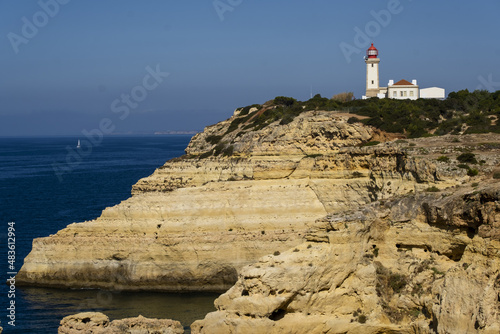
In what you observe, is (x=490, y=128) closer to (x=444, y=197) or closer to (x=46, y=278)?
(x=444, y=197)

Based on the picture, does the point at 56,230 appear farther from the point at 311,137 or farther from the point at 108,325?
the point at 108,325

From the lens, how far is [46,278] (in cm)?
3447

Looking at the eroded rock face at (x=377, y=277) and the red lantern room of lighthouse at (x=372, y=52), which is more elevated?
the red lantern room of lighthouse at (x=372, y=52)

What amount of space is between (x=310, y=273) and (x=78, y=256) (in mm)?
16585

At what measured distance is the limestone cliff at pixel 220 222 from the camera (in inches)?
1328

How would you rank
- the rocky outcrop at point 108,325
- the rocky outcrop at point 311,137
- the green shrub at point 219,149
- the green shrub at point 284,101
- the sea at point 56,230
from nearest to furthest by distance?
the rocky outcrop at point 108,325, the sea at point 56,230, the rocky outcrop at point 311,137, the green shrub at point 219,149, the green shrub at point 284,101

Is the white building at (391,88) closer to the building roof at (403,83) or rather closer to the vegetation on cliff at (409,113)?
the building roof at (403,83)

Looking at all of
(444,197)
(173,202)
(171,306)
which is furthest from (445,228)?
(173,202)

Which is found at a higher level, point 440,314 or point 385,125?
point 385,125

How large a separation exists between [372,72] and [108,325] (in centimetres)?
4598

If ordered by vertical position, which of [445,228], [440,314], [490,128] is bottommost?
[440,314]

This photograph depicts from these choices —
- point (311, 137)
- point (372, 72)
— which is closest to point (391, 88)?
point (372, 72)

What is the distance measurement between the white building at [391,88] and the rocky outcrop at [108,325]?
4232cm

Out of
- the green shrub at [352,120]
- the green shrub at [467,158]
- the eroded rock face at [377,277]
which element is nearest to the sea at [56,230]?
the eroded rock face at [377,277]
